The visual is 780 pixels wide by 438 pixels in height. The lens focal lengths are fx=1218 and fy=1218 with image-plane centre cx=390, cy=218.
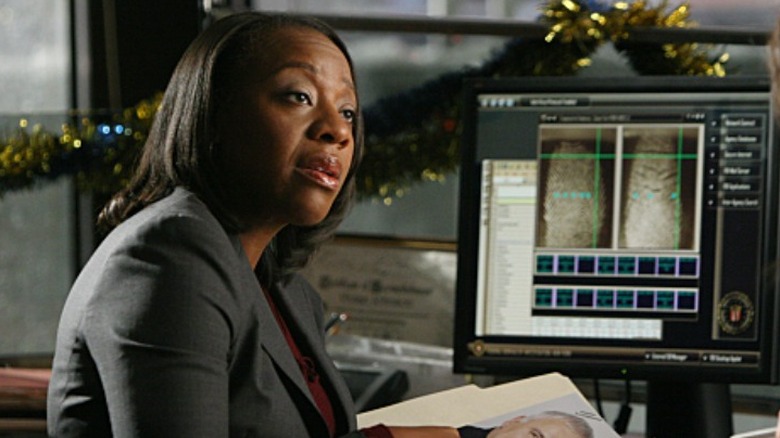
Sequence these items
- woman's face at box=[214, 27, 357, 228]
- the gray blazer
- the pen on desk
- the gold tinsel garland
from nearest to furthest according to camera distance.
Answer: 1. the gray blazer
2. woman's face at box=[214, 27, 357, 228]
3. the pen on desk
4. the gold tinsel garland

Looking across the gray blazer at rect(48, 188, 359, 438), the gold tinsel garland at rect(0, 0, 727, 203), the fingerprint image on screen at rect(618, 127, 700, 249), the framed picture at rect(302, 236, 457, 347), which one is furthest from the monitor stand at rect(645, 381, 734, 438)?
the gray blazer at rect(48, 188, 359, 438)

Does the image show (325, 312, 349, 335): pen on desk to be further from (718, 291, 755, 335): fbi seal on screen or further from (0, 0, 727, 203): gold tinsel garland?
(718, 291, 755, 335): fbi seal on screen

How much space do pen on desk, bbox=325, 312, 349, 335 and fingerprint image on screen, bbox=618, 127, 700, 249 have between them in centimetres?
42

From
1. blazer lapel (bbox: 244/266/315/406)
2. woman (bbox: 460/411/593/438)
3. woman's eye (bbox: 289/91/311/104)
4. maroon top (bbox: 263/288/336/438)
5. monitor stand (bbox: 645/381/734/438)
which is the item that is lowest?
monitor stand (bbox: 645/381/734/438)

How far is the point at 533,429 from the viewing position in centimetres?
118

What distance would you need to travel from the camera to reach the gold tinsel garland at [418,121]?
71.7 inches

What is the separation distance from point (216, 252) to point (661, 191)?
73 cm

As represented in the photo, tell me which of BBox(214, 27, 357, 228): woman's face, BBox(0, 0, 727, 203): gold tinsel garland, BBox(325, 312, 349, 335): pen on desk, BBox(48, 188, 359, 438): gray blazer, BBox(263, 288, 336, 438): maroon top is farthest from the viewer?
BBox(0, 0, 727, 203): gold tinsel garland

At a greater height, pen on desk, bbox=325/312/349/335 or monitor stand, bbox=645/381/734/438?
pen on desk, bbox=325/312/349/335

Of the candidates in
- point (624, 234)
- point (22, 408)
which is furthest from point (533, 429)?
point (22, 408)

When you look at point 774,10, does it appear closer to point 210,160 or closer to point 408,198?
point 408,198

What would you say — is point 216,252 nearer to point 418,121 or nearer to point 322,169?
point 322,169

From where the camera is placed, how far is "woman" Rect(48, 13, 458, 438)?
937 millimetres

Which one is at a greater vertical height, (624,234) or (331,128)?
(331,128)
